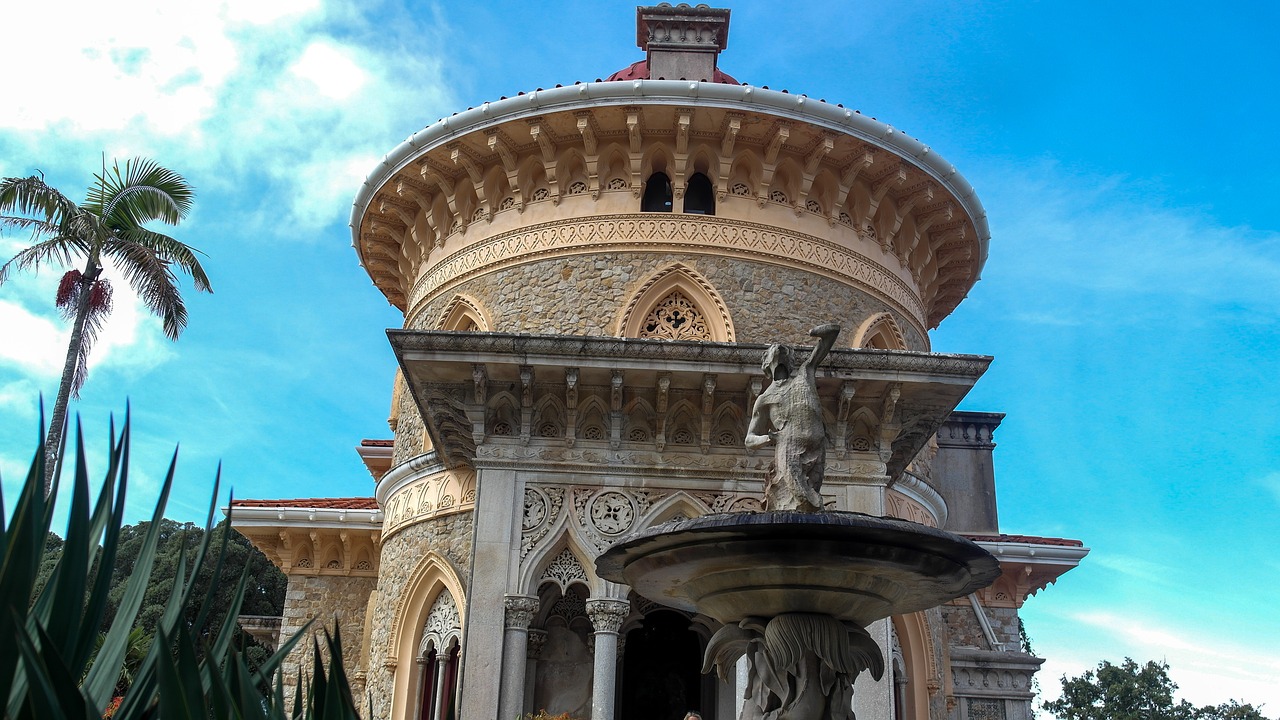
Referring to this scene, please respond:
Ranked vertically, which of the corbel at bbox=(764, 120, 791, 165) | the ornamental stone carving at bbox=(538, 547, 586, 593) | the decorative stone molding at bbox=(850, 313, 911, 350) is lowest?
the ornamental stone carving at bbox=(538, 547, 586, 593)

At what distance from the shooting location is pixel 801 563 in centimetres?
683

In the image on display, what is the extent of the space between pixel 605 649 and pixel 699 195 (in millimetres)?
6545

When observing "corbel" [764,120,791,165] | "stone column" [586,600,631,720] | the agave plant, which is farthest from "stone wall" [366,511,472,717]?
the agave plant

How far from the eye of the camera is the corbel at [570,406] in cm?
1149

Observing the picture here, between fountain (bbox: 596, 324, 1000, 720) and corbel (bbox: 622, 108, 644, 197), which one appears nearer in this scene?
fountain (bbox: 596, 324, 1000, 720)

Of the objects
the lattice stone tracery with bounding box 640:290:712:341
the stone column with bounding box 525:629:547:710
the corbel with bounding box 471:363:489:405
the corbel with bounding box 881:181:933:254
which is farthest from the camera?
the corbel with bounding box 881:181:933:254

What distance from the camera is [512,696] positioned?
35.7 feet

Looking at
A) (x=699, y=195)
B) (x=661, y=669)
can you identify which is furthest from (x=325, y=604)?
(x=699, y=195)

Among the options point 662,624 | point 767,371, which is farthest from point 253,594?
point 767,371

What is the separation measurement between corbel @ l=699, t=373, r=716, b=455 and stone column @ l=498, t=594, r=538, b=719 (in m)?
2.57

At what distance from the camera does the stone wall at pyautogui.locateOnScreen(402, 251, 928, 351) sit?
540 inches

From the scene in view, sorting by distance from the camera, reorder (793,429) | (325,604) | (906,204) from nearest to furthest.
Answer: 1. (793,429)
2. (906,204)
3. (325,604)

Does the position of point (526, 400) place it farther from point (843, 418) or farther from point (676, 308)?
point (843, 418)

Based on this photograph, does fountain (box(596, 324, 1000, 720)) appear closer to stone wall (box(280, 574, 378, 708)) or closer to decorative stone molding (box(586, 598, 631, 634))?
decorative stone molding (box(586, 598, 631, 634))
